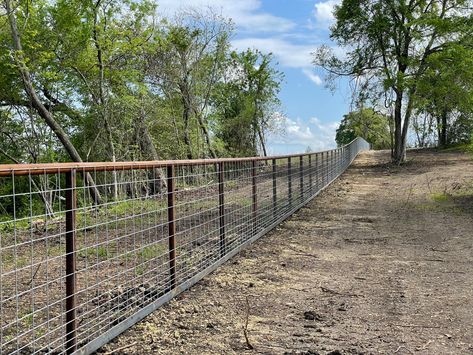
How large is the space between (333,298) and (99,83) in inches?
513

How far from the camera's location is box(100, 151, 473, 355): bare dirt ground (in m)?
3.82

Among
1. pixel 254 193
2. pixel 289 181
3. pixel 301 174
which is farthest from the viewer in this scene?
pixel 301 174

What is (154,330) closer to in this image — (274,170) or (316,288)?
(316,288)

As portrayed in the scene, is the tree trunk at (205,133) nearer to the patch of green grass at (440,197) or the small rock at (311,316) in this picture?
the patch of green grass at (440,197)

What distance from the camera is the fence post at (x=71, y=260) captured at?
132 inches

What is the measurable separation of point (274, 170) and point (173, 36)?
40.3 feet

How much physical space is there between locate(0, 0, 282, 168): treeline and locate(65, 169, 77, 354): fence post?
9993mm

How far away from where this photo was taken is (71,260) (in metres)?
3.37

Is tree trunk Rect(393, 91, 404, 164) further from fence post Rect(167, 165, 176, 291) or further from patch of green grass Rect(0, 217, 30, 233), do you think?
fence post Rect(167, 165, 176, 291)

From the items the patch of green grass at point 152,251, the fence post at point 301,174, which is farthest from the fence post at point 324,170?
the patch of green grass at point 152,251

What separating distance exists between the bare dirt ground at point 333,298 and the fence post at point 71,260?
0.36m

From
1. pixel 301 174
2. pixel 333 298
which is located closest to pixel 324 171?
pixel 301 174

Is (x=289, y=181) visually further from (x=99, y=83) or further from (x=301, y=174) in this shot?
(x=99, y=83)

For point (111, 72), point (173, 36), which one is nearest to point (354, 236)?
point (111, 72)
